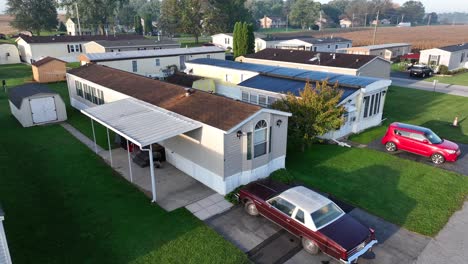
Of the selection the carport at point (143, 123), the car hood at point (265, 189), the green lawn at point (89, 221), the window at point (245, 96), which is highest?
the carport at point (143, 123)

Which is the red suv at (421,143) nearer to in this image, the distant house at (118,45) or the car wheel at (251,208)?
the car wheel at (251,208)

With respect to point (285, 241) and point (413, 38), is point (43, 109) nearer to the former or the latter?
point (285, 241)

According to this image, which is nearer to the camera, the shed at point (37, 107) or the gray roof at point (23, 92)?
the shed at point (37, 107)

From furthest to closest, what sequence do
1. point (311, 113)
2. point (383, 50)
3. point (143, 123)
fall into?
point (383, 50), point (311, 113), point (143, 123)

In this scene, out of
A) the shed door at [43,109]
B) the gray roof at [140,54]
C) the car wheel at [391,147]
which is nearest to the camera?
the car wheel at [391,147]

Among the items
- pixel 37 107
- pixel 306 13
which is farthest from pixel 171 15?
pixel 306 13

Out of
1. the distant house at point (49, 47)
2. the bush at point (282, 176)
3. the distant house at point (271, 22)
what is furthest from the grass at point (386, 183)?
the distant house at point (271, 22)

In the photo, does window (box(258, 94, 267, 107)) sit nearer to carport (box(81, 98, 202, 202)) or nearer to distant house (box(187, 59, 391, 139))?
distant house (box(187, 59, 391, 139))
